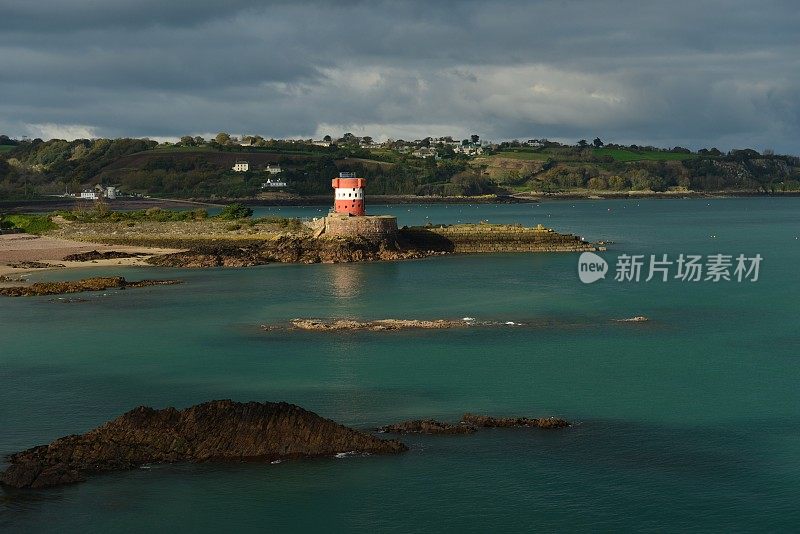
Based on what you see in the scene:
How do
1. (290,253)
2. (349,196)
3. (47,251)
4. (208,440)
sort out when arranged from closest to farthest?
(208,440)
(290,253)
(349,196)
(47,251)

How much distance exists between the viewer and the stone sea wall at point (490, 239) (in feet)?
249

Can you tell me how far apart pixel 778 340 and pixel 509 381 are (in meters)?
12.9

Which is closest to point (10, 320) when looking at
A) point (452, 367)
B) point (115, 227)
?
point (452, 367)

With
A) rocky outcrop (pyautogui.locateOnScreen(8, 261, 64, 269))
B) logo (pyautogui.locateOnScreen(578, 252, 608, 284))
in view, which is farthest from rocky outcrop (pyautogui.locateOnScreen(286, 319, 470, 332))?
rocky outcrop (pyautogui.locateOnScreen(8, 261, 64, 269))

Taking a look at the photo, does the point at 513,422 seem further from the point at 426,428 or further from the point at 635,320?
the point at 635,320

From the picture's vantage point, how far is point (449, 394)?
96.0ft

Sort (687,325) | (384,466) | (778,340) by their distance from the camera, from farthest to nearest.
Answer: (687,325) < (778,340) < (384,466)

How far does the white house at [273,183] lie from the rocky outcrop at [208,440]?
166537 mm

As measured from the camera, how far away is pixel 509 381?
101ft

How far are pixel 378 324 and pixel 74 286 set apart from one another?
67.5 feet

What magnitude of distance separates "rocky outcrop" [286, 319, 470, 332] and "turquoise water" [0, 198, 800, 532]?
1430mm

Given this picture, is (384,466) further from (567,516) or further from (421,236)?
(421,236)

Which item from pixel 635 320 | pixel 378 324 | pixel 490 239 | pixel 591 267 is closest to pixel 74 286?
pixel 378 324

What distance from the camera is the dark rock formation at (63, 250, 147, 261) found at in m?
70.1
